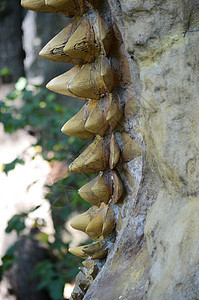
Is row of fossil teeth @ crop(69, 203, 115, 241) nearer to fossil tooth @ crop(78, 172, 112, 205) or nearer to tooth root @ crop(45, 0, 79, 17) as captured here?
fossil tooth @ crop(78, 172, 112, 205)

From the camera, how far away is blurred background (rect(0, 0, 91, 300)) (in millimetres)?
2525

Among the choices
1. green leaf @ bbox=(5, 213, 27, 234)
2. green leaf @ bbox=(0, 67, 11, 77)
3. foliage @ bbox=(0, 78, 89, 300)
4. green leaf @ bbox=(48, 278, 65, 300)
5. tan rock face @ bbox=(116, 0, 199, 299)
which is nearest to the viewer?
tan rock face @ bbox=(116, 0, 199, 299)

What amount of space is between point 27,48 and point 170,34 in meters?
3.93

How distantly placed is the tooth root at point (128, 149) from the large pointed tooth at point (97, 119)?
63 millimetres

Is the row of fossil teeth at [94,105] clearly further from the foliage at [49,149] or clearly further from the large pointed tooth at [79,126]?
the foliage at [49,149]

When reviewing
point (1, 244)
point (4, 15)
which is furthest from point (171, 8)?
point (4, 15)

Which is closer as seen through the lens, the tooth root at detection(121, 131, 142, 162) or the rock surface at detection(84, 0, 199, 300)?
the rock surface at detection(84, 0, 199, 300)

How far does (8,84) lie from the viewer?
12.5 ft

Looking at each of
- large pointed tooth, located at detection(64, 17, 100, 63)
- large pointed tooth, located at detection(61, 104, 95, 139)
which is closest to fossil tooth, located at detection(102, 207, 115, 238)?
large pointed tooth, located at detection(61, 104, 95, 139)

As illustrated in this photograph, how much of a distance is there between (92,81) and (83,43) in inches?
3.9

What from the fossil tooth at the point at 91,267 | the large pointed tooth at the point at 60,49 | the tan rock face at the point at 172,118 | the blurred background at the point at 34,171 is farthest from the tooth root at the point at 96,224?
the blurred background at the point at 34,171

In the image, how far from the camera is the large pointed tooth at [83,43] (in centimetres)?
109

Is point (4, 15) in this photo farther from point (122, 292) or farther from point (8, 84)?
point (122, 292)

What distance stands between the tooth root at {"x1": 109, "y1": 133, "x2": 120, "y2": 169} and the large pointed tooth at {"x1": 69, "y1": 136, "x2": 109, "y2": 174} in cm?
3
